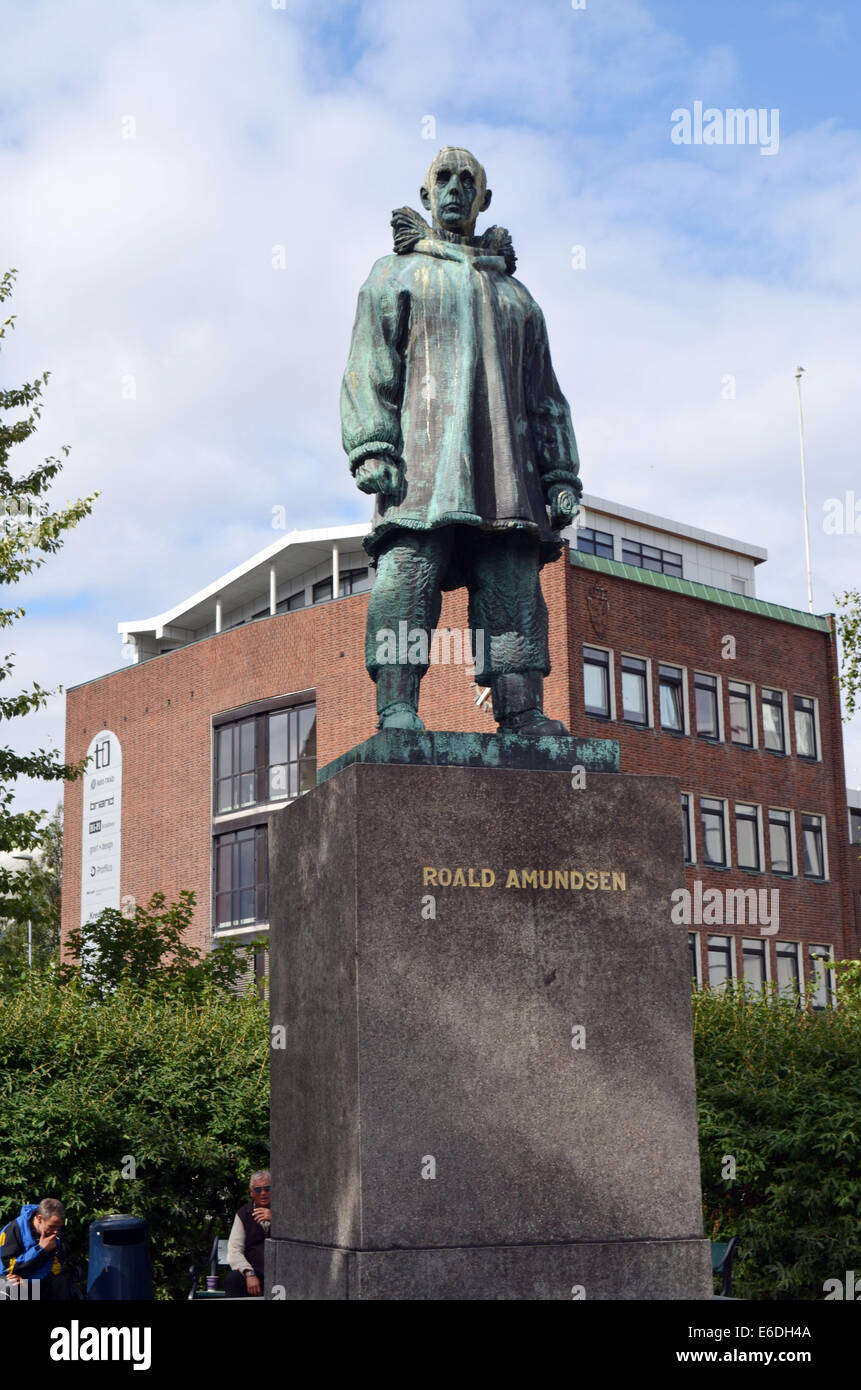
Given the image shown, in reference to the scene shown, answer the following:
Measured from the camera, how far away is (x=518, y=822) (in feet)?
27.2

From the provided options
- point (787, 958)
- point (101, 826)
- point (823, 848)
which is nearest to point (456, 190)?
A: point (787, 958)

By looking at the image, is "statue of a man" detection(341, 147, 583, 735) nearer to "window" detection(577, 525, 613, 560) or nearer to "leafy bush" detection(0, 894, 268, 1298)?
"leafy bush" detection(0, 894, 268, 1298)

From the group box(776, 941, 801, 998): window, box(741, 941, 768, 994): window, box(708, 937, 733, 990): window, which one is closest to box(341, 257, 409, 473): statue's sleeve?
box(708, 937, 733, 990): window

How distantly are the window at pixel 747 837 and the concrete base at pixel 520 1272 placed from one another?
134ft

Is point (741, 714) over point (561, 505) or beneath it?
over

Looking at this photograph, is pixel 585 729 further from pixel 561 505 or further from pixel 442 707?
pixel 561 505

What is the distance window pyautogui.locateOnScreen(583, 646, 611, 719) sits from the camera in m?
44.7

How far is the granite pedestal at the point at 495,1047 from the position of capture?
7.71 metres

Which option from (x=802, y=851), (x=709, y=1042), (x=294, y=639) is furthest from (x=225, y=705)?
(x=709, y=1042)

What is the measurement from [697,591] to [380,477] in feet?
132

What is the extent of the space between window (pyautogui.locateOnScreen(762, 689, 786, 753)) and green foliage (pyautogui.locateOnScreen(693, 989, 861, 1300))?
112ft

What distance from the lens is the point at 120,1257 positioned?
1144 cm
